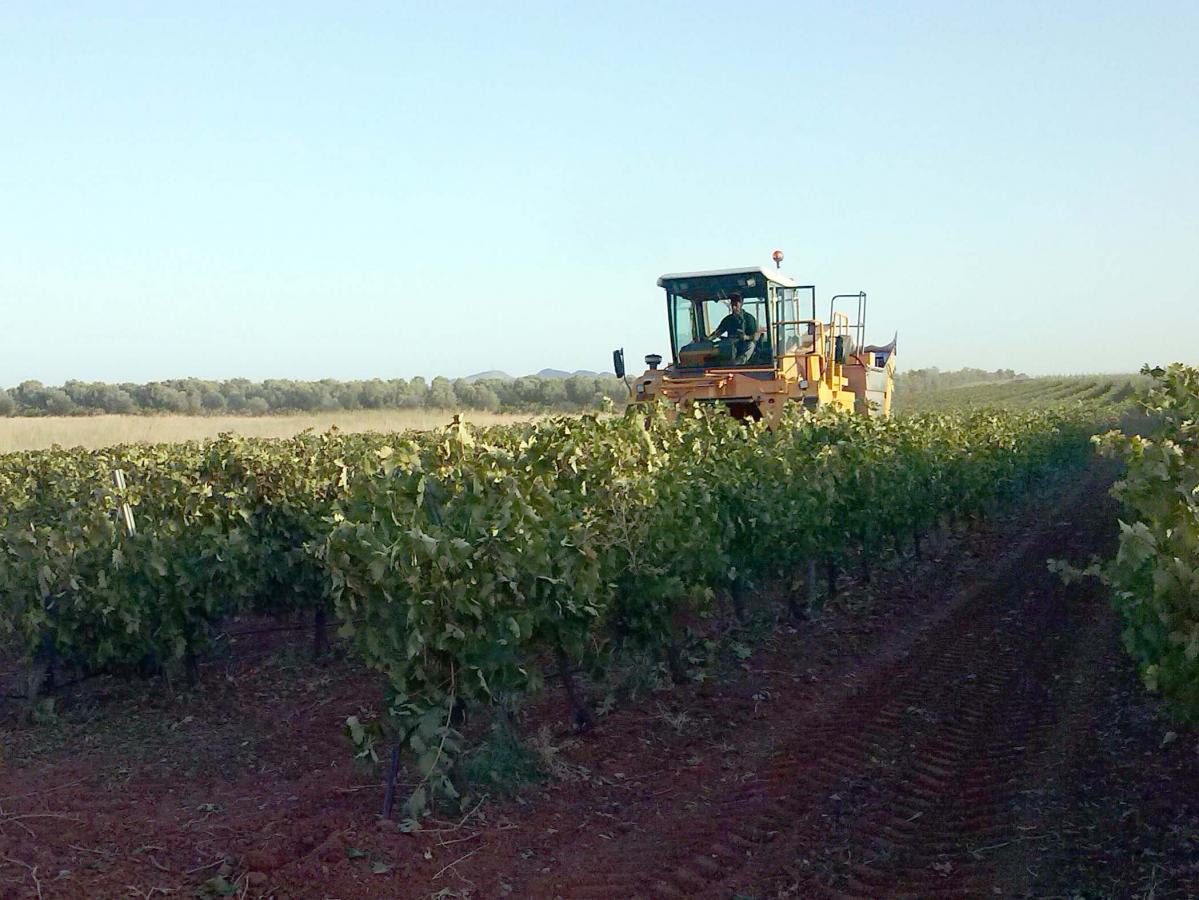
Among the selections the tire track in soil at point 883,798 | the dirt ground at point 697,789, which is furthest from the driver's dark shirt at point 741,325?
the tire track in soil at point 883,798

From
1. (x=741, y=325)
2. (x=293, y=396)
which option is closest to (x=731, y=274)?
(x=741, y=325)

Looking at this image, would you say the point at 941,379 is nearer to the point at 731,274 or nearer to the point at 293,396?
the point at 293,396

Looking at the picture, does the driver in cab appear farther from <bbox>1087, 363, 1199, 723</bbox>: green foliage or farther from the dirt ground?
<bbox>1087, 363, 1199, 723</bbox>: green foliage

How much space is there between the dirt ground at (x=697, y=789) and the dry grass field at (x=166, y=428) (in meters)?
15.5

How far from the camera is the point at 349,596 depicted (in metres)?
5.76

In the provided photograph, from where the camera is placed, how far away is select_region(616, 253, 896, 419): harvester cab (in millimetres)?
13750

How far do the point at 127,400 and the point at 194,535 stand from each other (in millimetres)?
42891

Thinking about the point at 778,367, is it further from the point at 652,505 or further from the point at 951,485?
the point at 652,505

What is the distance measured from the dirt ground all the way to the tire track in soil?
17mm

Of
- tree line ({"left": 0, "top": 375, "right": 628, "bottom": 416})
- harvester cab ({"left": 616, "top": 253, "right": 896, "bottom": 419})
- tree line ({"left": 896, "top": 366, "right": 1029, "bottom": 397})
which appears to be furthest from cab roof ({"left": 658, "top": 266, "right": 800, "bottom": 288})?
tree line ({"left": 896, "top": 366, "right": 1029, "bottom": 397})

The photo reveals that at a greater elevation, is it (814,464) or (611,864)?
(814,464)

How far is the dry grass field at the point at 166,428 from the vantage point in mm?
25547

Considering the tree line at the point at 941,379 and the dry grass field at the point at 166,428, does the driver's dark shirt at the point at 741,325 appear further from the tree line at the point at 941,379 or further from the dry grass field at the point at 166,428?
the tree line at the point at 941,379

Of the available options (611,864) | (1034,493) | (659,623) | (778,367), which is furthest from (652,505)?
(1034,493)
